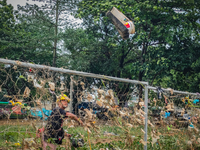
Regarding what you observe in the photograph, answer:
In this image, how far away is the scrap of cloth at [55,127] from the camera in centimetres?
193

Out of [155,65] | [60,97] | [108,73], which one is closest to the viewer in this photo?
[60,97]

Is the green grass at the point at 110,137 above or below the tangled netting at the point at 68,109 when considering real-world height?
below

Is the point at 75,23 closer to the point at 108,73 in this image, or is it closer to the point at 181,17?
the point at 108,73

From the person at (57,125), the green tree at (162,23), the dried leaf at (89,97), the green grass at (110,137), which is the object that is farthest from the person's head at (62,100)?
the green tree at (162,23)

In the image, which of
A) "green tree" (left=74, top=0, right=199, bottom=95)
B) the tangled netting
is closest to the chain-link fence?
the tangled netting

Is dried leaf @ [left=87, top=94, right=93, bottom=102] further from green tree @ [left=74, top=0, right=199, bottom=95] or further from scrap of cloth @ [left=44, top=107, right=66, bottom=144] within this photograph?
green tree @ [left=74, top=0, right=199, bottom=95]

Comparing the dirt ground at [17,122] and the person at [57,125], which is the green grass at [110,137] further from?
the person at [57,125]

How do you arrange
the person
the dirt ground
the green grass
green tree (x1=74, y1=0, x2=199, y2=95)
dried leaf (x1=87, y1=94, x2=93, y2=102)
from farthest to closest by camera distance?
green tree (x1=74, y1=0, x2=199, y2=95) < dried leaf (x1=87, y1=94, x2=93, y2=102) < the person < the green grass < the dirt ground

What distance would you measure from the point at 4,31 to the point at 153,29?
337 inches

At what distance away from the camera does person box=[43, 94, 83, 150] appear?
195 cm

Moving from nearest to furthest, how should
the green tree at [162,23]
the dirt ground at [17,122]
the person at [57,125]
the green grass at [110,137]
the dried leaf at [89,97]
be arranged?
the dirt ground at [17,122], the green grass at [110,137], the person at [57,125], the dried leaf at [89,97], the green tree at [162,23]

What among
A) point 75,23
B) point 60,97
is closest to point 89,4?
point 75,23

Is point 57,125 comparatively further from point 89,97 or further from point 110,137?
point 110,137

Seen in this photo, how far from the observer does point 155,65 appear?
10.5 metres
